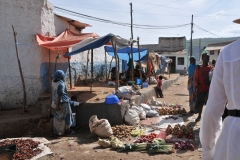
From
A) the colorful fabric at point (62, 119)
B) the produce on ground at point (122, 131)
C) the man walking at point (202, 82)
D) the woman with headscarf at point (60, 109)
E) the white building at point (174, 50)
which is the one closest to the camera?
the produce on ground at point (122, 131)

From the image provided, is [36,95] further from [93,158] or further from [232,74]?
[232,74]

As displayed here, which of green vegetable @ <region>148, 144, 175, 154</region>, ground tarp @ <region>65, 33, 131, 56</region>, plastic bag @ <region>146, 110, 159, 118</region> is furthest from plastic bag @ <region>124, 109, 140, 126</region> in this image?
ground tarp @ <region>65, 33, 131, 56</region>

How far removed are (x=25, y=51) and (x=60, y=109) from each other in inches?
117

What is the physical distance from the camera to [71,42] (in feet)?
25.8

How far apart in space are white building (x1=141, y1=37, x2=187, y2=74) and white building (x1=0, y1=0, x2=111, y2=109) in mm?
25151

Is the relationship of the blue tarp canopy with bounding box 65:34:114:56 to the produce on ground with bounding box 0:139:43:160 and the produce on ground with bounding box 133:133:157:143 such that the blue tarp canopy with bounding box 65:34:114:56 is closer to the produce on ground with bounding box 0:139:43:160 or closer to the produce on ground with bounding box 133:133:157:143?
the produce on ground with bounding box 133:133:157:143

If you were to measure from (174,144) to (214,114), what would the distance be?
3607 mm

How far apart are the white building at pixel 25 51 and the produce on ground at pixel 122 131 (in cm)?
353

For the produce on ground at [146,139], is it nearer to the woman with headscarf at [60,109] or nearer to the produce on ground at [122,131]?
the produce on ground at [122,131]

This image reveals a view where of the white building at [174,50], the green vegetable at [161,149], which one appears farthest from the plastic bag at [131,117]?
the white building at [174,50]

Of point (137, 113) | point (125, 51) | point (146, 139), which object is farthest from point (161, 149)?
point (125, 51)

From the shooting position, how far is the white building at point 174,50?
3238cm

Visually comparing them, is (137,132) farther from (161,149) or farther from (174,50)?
(174,50)

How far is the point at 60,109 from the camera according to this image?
5988 millimetres
